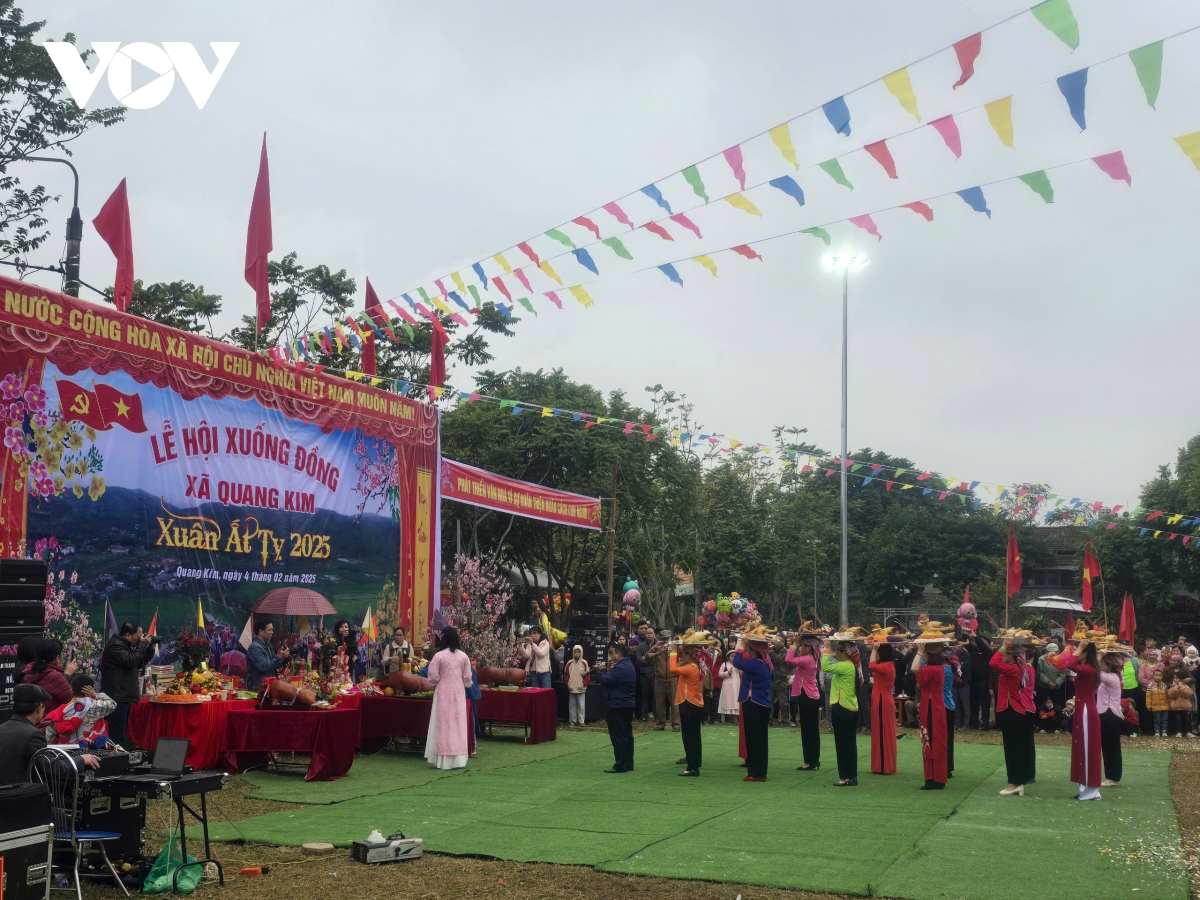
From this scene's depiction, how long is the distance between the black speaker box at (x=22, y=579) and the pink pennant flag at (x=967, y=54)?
7649 millimetres

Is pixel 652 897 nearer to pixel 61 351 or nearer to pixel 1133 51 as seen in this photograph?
pixel 1133 51

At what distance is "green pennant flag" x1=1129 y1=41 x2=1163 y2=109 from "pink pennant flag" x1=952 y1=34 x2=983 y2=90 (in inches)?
37.3

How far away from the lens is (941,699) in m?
11.1

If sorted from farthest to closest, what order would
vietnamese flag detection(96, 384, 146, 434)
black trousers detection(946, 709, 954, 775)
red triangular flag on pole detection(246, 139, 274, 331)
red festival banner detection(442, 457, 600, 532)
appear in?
red festival banner detection(442, 457, 600, 532) < red triangular flag on pole detection(246, 139, 274, 331) < vietnamese flag detection(96, 384, 146, 434) < black trousers detection(946, 709, 954, 775)

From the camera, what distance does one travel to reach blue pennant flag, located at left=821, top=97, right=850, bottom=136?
8.21 m

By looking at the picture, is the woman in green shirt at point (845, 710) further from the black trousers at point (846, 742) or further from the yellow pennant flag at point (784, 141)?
→ the yellow pennant flag at point (784, 141)

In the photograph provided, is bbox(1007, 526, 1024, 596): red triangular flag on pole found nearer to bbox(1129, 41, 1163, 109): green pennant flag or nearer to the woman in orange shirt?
the woman in orange shirt

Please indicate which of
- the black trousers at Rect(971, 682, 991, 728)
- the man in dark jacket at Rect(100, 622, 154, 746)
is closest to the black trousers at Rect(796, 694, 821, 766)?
the black trousers at Rect(971, 682, 991, 728)

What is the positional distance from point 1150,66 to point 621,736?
8344 mm

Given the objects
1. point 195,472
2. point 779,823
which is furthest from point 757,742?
point 195,472

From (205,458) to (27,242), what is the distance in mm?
10090

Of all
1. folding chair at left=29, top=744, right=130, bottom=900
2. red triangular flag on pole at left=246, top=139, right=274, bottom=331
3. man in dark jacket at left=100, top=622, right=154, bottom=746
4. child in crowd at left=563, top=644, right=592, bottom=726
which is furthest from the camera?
child in crowd at left=563, top=644, right=592, bottom=726

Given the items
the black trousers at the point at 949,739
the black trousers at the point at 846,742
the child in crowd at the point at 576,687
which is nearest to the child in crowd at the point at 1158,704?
the black trousers at the point at 949,739

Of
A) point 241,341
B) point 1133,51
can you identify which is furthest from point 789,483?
point 1133,51
